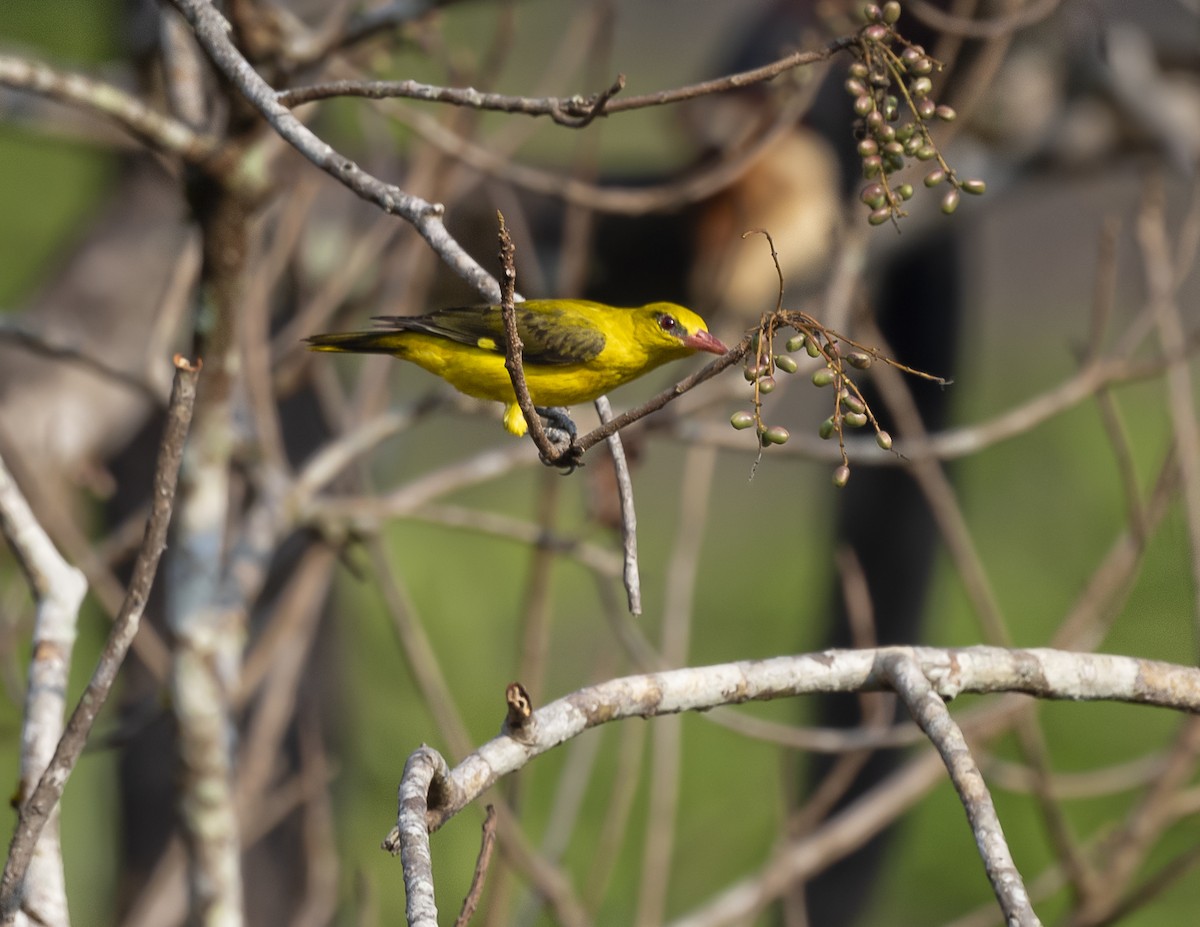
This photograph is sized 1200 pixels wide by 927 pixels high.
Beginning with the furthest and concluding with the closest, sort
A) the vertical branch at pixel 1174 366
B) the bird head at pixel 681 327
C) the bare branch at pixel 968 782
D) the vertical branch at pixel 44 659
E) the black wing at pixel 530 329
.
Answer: the vertical branch at pixel 1174 366 < the black wing at pixel 530 329 < the bird head at pixel 681 327 < the vertical branch at pixel 44 659 < the bare branch at pixel 968 782

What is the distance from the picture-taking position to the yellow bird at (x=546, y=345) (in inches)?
109

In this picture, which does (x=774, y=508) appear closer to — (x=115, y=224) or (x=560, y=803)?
(x=115, y=224)

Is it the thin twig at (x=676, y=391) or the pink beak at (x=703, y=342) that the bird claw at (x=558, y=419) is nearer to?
the pink beak at (x=703, y=342)

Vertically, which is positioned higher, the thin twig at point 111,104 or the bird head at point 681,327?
the thin twig at point 111,104

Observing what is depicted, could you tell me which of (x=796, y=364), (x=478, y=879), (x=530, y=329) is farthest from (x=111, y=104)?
(x=478, y=879)

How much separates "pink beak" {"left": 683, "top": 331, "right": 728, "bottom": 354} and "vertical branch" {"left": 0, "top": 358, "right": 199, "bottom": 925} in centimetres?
121

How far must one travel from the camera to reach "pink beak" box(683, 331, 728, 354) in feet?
8.74

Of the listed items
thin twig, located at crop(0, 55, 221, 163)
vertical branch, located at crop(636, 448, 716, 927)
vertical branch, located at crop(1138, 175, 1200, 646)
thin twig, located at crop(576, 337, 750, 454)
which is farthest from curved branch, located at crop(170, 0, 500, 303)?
vertical branch, located at crop(1138, 175, 1200, 646)

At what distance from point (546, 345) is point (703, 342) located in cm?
35

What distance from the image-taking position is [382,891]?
735 cm

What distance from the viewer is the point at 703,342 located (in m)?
2.70

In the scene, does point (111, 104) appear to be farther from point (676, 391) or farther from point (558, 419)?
point (676, 391)

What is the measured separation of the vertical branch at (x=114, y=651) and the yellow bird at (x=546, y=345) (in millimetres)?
1119

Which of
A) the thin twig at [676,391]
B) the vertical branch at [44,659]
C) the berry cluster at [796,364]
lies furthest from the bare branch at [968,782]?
the vertical branch at [44,659]
